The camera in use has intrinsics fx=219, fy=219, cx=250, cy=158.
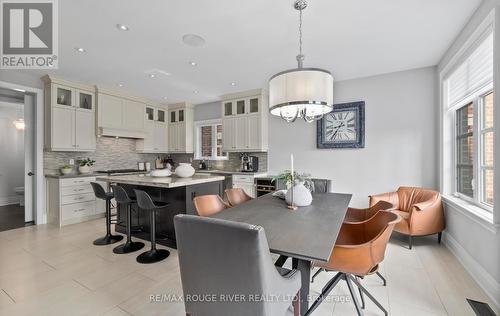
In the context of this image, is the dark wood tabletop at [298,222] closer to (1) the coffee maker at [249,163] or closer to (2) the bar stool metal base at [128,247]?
(2) the bar stool metal base at [128,247]

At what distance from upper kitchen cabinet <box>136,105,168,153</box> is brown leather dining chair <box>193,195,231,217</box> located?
3912 mm

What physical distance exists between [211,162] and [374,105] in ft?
13.1

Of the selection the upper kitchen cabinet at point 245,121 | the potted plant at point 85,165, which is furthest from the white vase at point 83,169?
the upper kitchen cabinet at point 245,121

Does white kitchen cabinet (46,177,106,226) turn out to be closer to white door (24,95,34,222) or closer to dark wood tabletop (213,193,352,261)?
→ white door (24,95,34,222)

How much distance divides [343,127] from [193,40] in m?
2.95

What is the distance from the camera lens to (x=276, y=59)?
322 cm

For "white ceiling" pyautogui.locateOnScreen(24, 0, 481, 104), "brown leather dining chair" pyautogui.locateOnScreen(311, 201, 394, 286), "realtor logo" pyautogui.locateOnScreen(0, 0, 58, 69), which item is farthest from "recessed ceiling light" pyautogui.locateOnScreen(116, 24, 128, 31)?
"brown leather dining chair" pyautogui.locateOnScreen(311, 201, 394, 286)

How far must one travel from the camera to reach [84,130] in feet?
14.2

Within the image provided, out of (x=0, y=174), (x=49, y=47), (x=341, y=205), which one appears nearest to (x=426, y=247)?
(x=341, y=205)

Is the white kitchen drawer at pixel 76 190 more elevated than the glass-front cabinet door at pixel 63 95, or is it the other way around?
the glass-front cabinet door at pixel 63 95

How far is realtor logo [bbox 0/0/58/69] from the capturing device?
2227 millimetres

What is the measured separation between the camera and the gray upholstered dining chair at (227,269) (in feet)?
3.28

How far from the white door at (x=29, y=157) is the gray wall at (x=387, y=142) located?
5179mm

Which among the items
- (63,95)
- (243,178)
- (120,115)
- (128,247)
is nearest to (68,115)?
(63,95)
